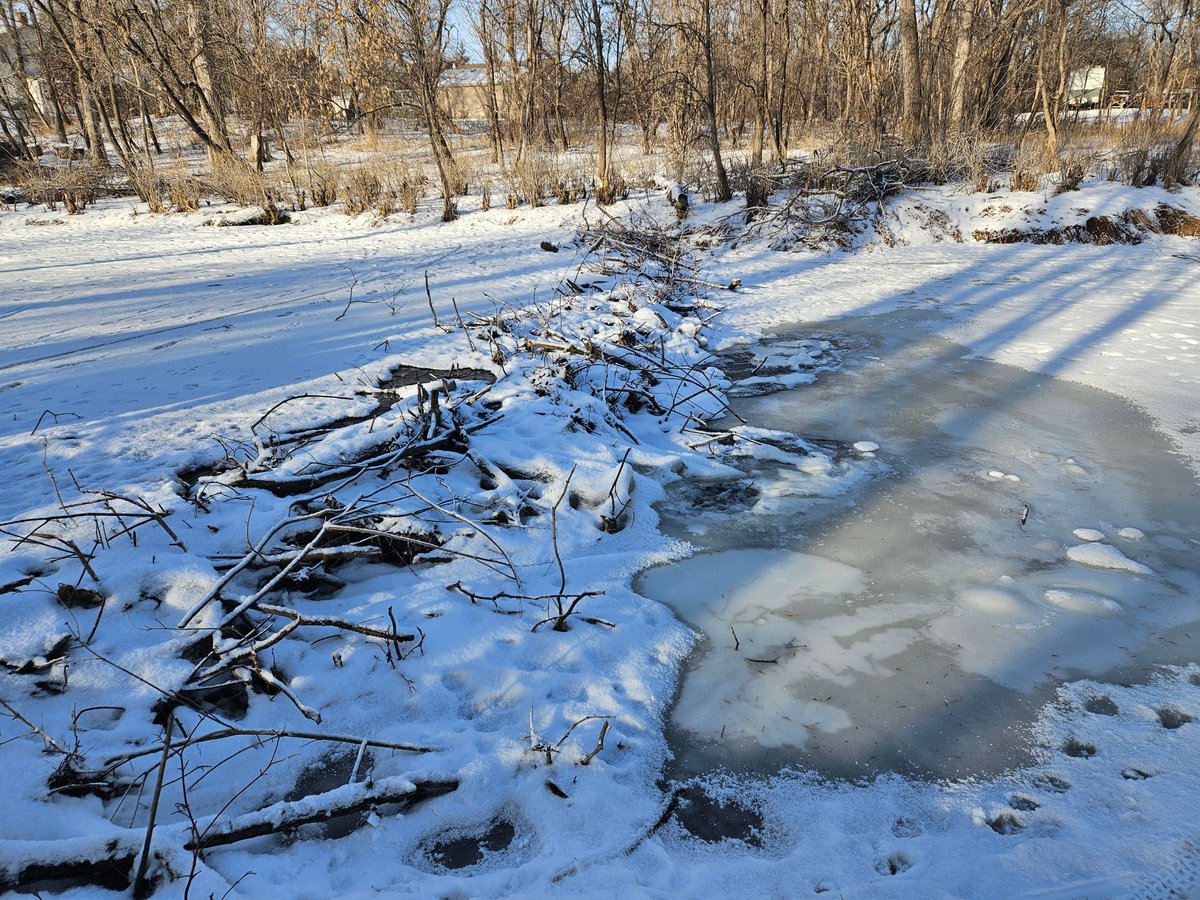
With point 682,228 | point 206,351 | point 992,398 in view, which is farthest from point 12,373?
point 682,228

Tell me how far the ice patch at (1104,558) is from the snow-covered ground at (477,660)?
0.08ft

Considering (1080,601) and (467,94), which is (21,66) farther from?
(1080,601)

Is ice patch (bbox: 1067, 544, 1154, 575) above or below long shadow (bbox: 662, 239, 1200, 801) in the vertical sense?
below

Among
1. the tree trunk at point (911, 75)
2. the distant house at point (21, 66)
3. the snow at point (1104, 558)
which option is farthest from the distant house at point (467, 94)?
the snow at point (1104, 558)

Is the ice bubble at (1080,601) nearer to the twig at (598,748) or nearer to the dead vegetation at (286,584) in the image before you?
the dead vegetation at (286,584)

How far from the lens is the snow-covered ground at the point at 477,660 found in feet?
5.41

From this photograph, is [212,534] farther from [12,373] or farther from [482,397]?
[12,373]

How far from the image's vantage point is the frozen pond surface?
2.08 m

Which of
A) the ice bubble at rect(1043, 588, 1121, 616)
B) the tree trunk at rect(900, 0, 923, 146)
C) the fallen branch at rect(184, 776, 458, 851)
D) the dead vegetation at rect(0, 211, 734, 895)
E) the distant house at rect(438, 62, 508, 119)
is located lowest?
the ice bubble at rect(1043, 588, 1121, 616)

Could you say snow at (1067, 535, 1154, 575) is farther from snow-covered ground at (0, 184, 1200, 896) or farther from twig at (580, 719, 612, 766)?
twig at (580, 719, 612, 766)

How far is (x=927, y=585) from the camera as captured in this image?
8.88 ft

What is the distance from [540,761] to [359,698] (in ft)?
2.10

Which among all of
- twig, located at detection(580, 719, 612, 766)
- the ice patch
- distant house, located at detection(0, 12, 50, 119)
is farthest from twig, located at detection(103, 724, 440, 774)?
distant house, located at detection(0, 12, 50, 119)

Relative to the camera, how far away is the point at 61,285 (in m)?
7.76
